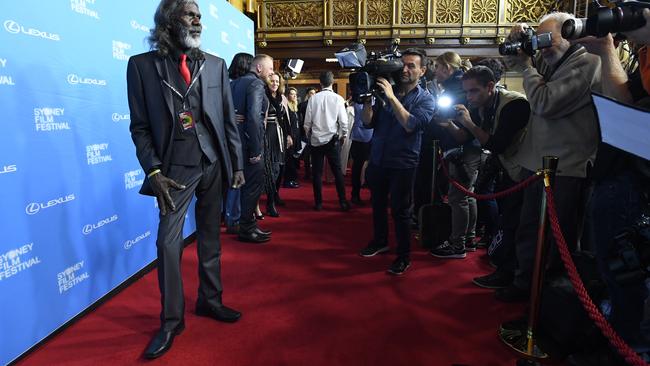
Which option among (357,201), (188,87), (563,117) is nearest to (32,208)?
(188,87)

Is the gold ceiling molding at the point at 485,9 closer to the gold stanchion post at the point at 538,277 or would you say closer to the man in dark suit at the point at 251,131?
the man in dark suit at the point at 251,131

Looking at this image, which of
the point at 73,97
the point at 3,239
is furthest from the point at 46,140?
the point at 3,239

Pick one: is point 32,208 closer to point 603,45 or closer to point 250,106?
point 250,106

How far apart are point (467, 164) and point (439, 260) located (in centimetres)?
78

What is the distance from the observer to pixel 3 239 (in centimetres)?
190

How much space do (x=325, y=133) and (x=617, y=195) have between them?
384 cm

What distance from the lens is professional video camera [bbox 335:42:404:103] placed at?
289 cm

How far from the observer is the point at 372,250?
357cm

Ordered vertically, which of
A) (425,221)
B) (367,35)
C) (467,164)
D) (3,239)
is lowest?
(425,221)

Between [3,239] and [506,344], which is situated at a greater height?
[3,239]

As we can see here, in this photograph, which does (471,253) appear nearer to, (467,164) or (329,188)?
(467,164)

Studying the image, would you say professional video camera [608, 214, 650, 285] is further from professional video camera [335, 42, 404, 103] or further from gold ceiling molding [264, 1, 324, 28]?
gold ceiling molding [264, 1, 324, 28]

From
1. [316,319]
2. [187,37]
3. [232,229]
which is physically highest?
[187,37]

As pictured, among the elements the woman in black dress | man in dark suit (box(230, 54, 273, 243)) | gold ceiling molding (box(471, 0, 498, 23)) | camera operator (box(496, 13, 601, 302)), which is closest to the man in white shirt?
the woman in black dress
